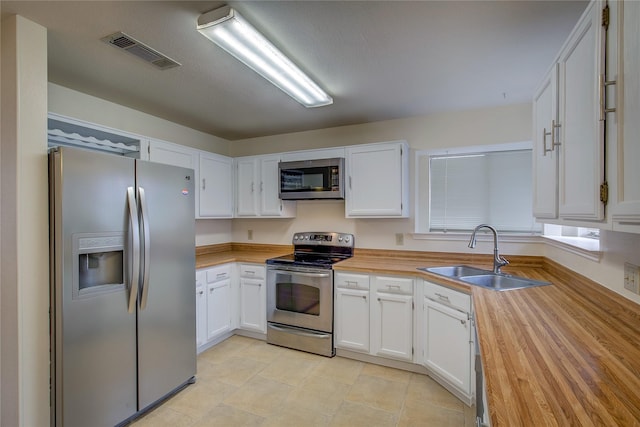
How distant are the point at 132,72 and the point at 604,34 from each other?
2.61 m

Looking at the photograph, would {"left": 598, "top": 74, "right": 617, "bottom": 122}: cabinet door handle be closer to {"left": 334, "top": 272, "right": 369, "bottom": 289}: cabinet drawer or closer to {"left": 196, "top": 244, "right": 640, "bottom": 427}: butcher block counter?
{"left": 196, "top": 244, "right": 640, "bottom": 427}: butcher block counter

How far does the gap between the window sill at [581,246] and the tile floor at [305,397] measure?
4.24 feet

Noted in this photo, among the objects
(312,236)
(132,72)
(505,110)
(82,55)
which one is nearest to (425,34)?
(505,110)

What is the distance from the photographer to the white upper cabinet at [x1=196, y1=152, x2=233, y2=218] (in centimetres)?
330

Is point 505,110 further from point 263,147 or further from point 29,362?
point 29,362

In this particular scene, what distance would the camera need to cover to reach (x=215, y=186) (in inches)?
137

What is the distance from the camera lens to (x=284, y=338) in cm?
307

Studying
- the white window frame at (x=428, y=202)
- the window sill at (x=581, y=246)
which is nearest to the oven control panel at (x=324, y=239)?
the white window frame at (x=428, y=202)

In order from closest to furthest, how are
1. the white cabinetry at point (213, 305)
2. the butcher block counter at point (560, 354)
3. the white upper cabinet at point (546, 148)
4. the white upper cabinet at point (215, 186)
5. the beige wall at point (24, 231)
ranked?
1. the butcher block counter at point (560, 354)
2. the white upper cabinet at point (546, 148)
3. the beige wall at point (24, 231)
4. the white cabinetry at point (213, 305)
5. the white upper cabinet at point (215, 186)

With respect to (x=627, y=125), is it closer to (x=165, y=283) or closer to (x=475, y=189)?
(x=475, y=189)

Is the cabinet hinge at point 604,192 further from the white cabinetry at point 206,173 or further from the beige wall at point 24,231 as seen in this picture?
the white cabinetry at point 206,173

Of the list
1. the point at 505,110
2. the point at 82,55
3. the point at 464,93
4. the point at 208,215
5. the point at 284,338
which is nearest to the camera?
the point at 82,55

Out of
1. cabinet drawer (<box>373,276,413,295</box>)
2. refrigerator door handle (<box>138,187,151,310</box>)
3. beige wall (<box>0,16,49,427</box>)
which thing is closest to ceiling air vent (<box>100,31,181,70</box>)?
beige wall (<box>0,16,49,427</box>)

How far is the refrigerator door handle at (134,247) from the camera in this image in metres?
1.96
